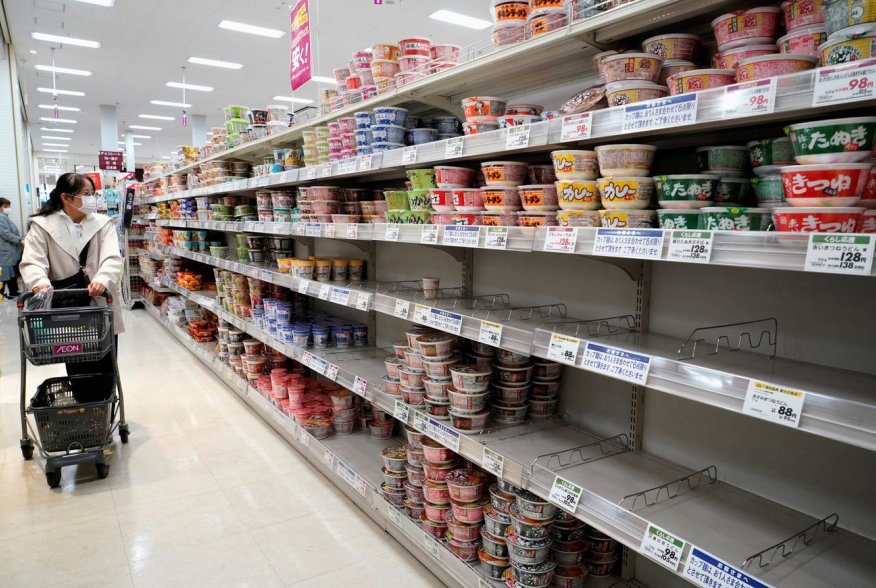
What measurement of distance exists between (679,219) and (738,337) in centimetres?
51

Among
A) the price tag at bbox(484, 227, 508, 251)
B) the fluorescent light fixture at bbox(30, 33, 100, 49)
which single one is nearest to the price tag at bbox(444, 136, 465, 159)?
the price tag at bbox(484, 227, 508, 251)

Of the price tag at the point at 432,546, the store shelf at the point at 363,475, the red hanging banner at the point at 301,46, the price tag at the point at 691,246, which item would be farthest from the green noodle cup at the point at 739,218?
the red hanging banner at the point at 301,46

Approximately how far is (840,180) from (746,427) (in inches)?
32.7

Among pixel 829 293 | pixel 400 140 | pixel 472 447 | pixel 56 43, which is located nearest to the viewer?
pixel 829 293

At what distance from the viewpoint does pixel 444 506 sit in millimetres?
2068

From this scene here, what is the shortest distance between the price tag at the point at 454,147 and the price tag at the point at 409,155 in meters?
0.18

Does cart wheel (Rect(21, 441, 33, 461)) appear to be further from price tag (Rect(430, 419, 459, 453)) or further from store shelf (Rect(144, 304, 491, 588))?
price tag (Rect(430, 419, 459, 453))

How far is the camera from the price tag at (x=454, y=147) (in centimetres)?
179

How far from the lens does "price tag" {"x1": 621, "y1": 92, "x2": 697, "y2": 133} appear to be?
1.10 m

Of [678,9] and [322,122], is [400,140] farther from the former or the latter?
[678,9]

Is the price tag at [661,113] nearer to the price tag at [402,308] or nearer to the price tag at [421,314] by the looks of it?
the price tag at [421,314]

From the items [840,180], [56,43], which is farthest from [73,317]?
[56,43]

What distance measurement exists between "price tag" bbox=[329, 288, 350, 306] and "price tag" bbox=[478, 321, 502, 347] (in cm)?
99

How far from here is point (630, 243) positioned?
4.01 feet
